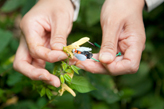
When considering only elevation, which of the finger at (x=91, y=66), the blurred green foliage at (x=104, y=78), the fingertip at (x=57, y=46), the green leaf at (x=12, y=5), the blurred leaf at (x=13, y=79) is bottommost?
the blurred green foliage at (x=104, y=78)

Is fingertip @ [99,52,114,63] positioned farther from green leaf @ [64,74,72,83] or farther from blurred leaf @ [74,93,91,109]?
blurred leaf @ [74,93,91,109]

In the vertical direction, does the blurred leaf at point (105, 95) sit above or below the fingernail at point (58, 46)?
below

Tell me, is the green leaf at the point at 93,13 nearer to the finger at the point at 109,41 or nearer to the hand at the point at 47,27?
the hand at the point at 47,27

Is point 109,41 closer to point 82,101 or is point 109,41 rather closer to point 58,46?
point 58,46

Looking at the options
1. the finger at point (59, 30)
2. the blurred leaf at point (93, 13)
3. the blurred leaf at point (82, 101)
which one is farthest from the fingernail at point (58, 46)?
the blurred leaf at point (93, 13)

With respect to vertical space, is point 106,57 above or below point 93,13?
above

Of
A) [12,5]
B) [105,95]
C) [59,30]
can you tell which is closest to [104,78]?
[105,95]

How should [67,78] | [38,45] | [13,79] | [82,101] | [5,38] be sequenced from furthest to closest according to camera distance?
1. [5,38]
2. [13,79]
3. [82,101]
4. [38,45]
5. [67,78]
